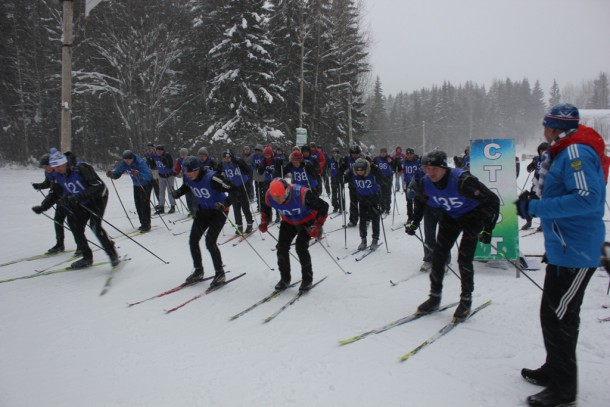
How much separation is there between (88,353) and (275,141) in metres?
17.6

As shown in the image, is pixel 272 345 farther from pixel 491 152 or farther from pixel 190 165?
pixel 491 152

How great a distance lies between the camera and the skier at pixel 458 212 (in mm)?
3932

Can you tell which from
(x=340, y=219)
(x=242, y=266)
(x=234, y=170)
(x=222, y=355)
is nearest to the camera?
(x=222, y=355)

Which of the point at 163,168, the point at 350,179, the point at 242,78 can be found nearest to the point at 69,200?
the point at 163,168

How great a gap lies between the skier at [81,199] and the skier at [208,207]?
202 centimetres

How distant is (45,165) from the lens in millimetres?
7410

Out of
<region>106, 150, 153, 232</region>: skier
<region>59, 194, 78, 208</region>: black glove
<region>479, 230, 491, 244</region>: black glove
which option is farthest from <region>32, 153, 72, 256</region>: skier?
<region>479, 230, 491, 244</region>: black glove

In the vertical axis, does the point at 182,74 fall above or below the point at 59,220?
above

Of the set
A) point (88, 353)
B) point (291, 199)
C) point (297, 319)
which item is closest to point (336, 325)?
point (297, 319)

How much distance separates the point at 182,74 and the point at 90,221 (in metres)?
19.7

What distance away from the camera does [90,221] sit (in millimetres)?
6594

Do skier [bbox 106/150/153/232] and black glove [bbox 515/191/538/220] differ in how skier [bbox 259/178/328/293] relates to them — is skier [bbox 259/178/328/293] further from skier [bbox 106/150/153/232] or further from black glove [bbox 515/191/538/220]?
skier [bbox 106/150/153/232]


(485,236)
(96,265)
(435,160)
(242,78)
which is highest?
(242,78)

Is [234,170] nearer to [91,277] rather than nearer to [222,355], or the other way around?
[91,277]
